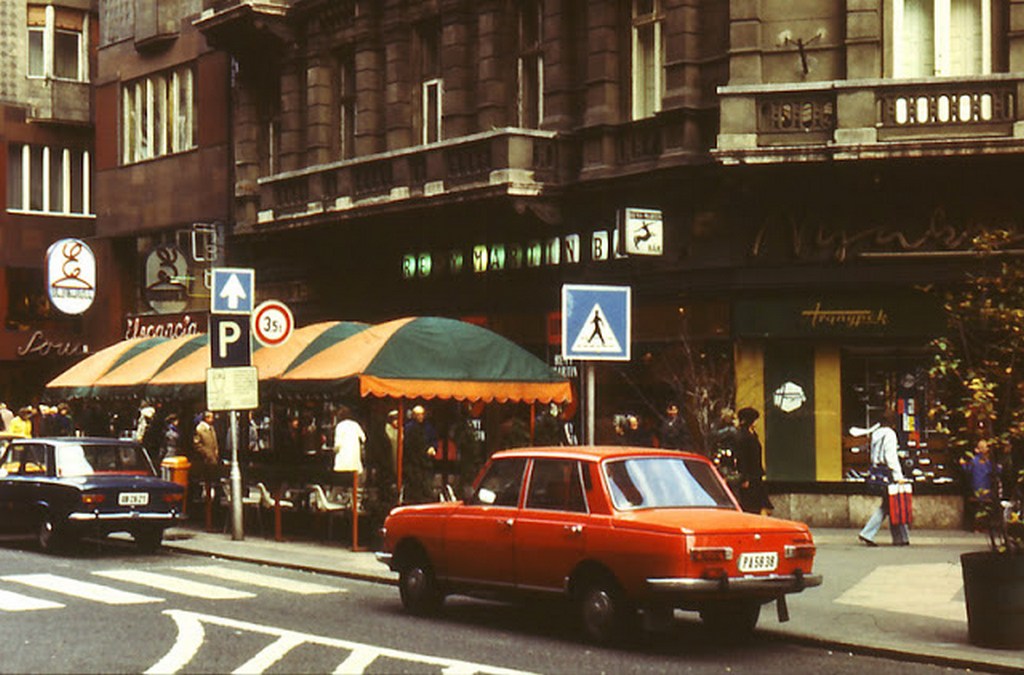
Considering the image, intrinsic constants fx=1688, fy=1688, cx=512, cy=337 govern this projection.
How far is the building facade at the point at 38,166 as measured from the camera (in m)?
46.8

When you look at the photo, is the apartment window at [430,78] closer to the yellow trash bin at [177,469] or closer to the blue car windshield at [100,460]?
the yellow trash bin at [177,469]

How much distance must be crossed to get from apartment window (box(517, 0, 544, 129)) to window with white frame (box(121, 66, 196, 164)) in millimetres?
11621

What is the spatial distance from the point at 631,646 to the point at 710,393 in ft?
38.4

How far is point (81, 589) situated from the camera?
16984 millimetres

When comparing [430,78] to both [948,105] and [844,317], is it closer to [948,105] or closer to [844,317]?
[844,317]

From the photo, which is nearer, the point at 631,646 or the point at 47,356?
the point at 631,646

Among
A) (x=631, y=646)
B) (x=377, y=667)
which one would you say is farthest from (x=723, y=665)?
(x=377, y=667)

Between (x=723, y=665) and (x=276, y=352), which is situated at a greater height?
(x=276, y=352)

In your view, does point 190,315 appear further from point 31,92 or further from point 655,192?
point 655,192

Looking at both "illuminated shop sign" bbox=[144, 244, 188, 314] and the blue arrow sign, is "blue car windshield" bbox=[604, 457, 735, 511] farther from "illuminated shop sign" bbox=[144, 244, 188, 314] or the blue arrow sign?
"illuminated shop sign" bbox=[144, 244, 188, 314]

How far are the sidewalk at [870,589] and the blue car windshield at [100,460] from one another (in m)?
1.28

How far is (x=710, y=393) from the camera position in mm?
24625

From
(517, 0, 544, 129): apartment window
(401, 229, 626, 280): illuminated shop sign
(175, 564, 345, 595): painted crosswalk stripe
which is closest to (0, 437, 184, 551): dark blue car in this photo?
(175, 564, 345, 595): painted crosswalk stripe

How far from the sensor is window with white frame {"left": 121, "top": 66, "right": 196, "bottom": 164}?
3844cm
